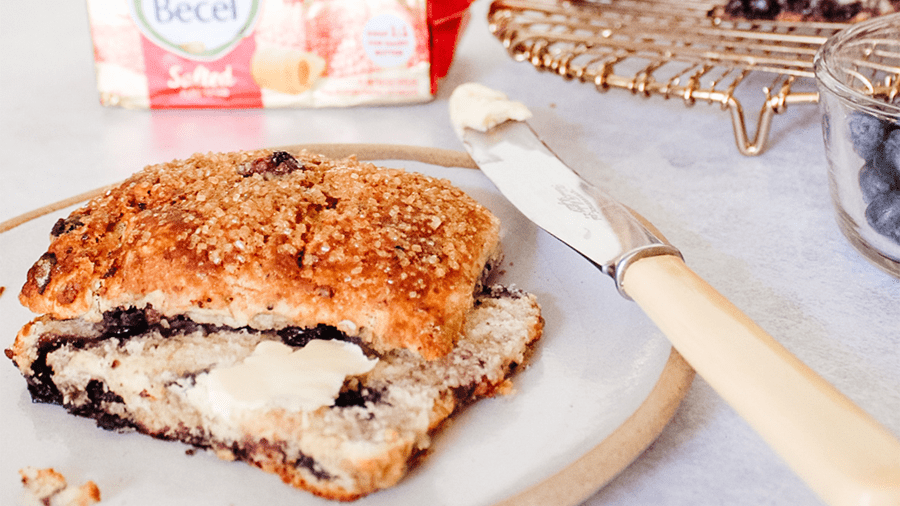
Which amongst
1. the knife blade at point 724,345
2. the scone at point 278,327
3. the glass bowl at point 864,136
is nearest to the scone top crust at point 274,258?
the scone at point 278,327

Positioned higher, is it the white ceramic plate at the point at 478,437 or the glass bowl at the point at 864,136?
the glass bowl at the point at 864,136

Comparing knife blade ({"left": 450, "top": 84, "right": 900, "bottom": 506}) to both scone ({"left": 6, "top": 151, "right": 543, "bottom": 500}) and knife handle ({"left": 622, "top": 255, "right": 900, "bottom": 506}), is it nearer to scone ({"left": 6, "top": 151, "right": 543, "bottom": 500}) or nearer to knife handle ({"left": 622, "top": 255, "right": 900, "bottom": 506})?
knife handle ({"left": 622, "top": 255, "right": 900, "bottom": 506})

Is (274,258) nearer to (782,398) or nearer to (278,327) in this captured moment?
(278,327)

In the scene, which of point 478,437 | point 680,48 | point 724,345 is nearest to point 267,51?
point 680,48

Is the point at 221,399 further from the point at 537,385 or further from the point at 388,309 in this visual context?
the point at 537,385

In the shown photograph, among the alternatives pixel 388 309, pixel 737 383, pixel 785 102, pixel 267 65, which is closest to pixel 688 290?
pixel 737 383

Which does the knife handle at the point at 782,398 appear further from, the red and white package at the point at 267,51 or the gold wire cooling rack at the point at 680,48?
the red and white package at the point at 267,51
